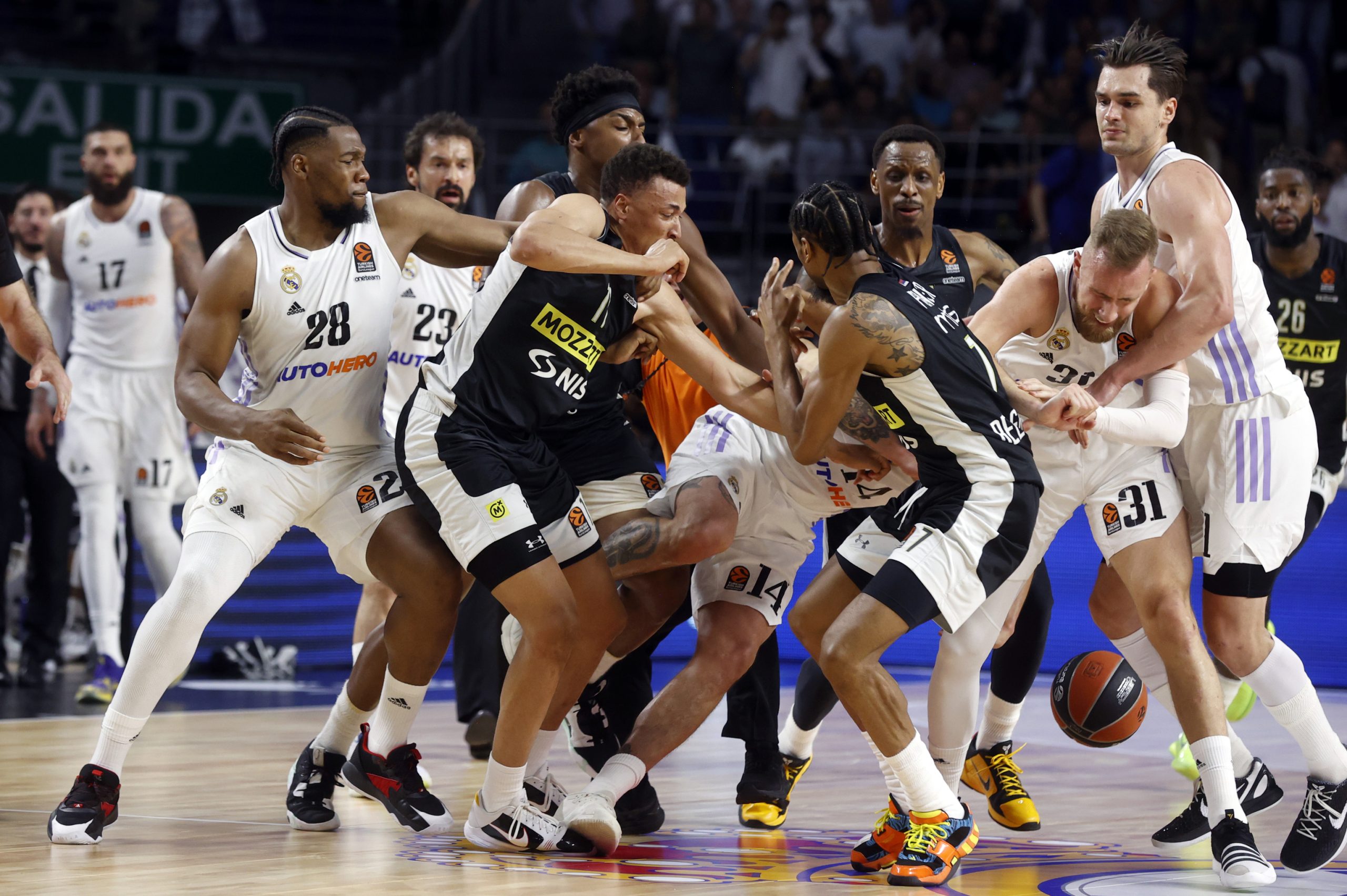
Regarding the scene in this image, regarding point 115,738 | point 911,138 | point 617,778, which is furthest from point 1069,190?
point 115,738

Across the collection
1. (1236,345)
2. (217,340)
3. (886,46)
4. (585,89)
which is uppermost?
(886,46)

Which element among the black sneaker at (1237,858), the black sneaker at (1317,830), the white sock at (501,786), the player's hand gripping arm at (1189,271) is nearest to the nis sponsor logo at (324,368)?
the white sock at (501,786)

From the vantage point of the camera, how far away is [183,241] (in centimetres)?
870

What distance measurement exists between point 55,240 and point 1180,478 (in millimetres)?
6243

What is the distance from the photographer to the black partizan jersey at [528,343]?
→ 5004 millimetres

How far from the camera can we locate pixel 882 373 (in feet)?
15.3

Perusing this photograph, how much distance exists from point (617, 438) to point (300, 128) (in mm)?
1471

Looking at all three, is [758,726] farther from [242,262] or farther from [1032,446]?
[242,262]

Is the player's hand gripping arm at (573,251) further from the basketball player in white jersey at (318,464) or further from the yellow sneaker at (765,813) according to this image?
the yellow sneaker at (765,813)

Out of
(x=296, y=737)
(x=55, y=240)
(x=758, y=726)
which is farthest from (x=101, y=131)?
(x=758, y=726)

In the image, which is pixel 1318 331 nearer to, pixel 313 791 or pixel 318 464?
pixel 318 464

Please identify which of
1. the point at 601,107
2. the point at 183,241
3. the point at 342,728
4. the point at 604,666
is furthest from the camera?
the point at 183,241

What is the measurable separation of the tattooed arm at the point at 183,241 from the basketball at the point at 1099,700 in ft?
17.1

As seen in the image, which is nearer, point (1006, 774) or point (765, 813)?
point (765, 813)
